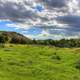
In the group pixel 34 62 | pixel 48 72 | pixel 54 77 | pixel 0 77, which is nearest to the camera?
pixel 0 77

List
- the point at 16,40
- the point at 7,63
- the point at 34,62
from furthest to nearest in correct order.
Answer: the point at 16,40 < the point at 34,62 < the point at 7,63

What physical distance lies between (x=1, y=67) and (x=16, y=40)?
83.1 meters

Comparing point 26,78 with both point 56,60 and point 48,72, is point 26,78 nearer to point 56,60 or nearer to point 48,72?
point 48,72

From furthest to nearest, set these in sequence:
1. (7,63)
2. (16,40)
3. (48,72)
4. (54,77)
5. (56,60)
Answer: (16,40)
(56,60)
(7,63)
(48,72)
(54,77)

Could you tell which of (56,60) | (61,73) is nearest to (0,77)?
(61,73)

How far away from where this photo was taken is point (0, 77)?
33094mm

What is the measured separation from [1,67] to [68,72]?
8.88m

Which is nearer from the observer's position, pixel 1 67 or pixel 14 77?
pixel 14 77

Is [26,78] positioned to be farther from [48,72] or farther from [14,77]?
[48,72]

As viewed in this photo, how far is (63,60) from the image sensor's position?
165ft

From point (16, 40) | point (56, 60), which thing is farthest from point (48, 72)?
point (16, 40)

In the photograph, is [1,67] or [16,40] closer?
[1,67]

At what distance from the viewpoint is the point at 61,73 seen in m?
38.9

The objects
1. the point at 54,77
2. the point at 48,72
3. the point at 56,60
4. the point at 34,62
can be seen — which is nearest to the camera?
the point at 54,77
